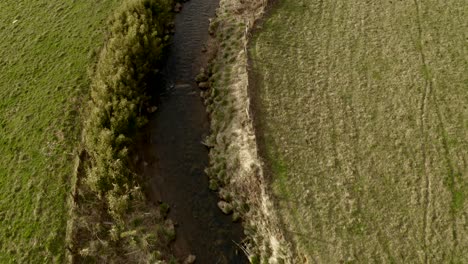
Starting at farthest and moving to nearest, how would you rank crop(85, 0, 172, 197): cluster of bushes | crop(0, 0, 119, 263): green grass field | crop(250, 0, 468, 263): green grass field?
crop(85, 0, 172, 197): cluster of bushes < crop(0, 0, 119, 263): green grass field < crop(250, 0, 468, 263): green grass field

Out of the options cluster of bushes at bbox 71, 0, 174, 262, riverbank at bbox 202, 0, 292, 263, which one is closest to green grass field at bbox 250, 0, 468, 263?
riverbank at bbox 202, 0, 292, 263

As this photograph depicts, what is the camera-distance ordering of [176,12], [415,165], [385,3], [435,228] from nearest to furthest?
[435,228], [415,165], [385,3], [176,12]

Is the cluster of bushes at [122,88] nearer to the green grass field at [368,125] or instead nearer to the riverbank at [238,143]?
the riverbank at [238,143]

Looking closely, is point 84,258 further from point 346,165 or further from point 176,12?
point 176,12

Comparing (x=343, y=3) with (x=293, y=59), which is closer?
(x=293, y=59)

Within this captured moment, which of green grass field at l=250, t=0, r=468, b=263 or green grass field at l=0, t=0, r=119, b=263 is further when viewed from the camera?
green grass field at l=0, t=0, r=119, b=263

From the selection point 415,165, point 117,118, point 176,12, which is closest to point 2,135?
point 117,118

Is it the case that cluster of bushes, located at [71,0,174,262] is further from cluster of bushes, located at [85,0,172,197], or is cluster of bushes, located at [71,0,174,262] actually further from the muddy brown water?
the muddy brown water
